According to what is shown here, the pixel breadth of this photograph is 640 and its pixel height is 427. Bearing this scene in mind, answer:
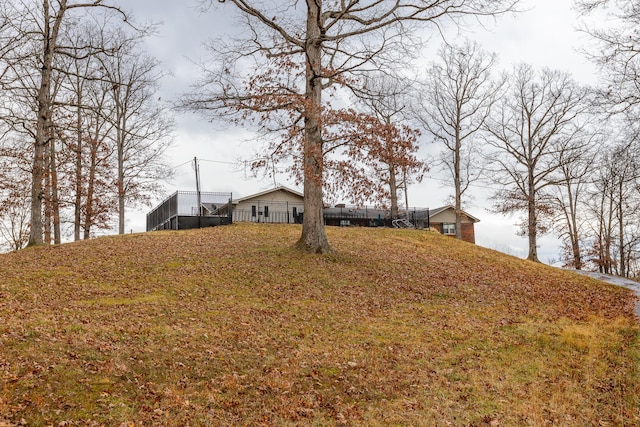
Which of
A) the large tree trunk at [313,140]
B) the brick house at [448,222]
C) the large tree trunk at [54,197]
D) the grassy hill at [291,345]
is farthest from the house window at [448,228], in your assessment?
the large tree trunk at [54,197]

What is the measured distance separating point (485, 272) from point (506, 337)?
9588 mm

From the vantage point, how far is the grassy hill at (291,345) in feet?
19.9

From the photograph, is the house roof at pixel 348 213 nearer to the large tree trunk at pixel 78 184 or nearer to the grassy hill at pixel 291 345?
the large tree trunk at pixel 78 184

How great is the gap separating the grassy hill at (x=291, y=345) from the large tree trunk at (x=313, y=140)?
38.6 inches

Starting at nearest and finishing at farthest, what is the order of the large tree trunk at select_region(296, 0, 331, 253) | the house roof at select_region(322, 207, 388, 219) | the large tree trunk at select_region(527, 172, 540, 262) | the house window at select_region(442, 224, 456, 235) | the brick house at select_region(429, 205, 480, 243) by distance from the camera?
the large tree trunk at select_region(296, 0, 331, 253) < the large tree trunk at select_region(527, 172, 540, 262) < the house roof at select_region(322, 207, 388, 219) < the brick house at select_region(429, 205, 480, 243) < the house window at select_region(442, 224, 456, 235)

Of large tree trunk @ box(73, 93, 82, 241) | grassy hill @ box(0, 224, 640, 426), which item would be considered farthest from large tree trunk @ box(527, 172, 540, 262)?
large tree trunk @ box(73, 93, 82, 241)

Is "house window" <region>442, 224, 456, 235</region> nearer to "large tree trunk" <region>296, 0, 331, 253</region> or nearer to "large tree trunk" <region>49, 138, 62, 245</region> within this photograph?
"large tree trunk" <region>296, 0, 331, 253</region>

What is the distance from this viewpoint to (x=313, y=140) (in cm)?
1648

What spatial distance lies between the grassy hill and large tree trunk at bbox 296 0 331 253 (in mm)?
979

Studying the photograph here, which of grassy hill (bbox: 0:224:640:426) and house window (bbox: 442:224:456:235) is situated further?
house window (bbox: 442:224:456:235)

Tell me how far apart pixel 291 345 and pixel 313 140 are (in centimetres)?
950

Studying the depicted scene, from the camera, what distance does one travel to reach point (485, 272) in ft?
62.9

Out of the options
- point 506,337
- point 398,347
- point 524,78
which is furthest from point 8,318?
point 524,78

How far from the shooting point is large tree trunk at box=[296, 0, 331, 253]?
1622 centimetres
